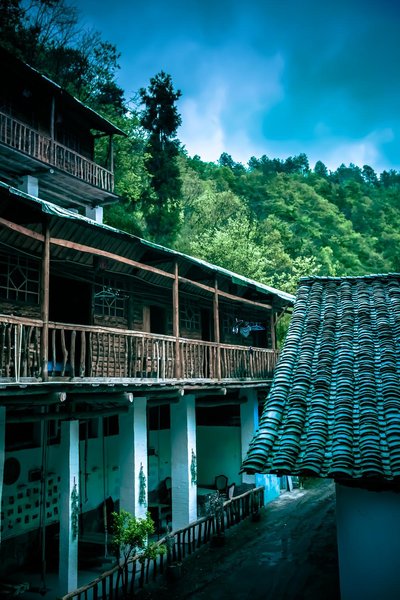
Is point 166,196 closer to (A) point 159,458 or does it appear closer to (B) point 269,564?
(A) point 159,458

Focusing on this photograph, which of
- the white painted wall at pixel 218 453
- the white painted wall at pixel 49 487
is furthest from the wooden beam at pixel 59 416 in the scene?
the white painted wall at pixel 218 453

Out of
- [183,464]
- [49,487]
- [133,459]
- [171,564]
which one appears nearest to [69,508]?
[133,459]

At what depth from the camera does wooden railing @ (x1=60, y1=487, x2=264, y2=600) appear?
855 cm

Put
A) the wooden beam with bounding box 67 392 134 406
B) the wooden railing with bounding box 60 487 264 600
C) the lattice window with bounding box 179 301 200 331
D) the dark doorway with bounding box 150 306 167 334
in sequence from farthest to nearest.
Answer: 1. the lattice window with bounding box 179 301 200 331
2. the dark doorway with bounding box 150 306 167 334
3. the wooden beam with bounding box 67 392 134 406
4. the wooden railing with bounding box 60 487 264 600

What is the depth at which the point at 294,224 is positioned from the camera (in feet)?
144

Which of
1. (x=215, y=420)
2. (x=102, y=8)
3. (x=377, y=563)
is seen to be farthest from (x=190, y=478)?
(x=102, y=8)

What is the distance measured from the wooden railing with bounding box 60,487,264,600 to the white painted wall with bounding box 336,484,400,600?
4665 mm

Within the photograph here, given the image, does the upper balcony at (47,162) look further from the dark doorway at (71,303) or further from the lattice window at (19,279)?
the lattice window at (19,279)

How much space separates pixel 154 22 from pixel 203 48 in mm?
7801

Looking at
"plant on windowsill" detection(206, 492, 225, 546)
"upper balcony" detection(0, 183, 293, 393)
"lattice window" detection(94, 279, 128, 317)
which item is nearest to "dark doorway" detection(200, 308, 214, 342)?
"upper balcony" detection(0, 183, 293, 393)

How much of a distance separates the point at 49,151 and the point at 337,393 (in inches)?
573

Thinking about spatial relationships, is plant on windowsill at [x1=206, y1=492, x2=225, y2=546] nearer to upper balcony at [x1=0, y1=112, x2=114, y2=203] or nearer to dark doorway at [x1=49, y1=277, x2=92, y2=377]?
dark doorway at [x1=49, y1=277, x2=92, y2=377]

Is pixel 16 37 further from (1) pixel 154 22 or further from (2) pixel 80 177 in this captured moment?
(1) pixel 154 22

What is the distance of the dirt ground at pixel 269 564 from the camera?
9344 millimetres
